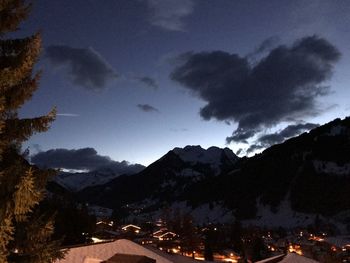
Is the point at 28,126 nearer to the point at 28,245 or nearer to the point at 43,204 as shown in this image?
the point at 28,245

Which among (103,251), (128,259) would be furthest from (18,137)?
(103,251)

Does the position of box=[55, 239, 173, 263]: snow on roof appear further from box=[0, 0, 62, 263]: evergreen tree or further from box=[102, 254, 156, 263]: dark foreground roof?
box=[0, 0, 62, 263]: evergreen tree

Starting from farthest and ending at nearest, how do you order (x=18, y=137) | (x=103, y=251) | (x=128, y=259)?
(x=103, y=251) → (x=128, y=259) → (x=18, y=137)

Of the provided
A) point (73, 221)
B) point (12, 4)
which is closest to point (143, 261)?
point (12, 4)

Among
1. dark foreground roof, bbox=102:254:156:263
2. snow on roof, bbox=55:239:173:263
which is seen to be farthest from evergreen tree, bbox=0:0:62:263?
snow on roof, bbox=55:239:173:263

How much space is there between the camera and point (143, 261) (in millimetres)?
19000

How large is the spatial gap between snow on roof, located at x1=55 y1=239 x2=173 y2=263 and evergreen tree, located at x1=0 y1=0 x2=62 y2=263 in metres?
9.32

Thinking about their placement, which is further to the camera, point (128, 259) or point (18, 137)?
point (128, 259)

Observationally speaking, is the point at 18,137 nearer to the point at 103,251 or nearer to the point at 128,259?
the point at 128,259

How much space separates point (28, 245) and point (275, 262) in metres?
13.5

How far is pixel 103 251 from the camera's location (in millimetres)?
21484

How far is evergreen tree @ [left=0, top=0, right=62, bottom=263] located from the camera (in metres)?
10.4


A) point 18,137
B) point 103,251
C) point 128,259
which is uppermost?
point 18,137

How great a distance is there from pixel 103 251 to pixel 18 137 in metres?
11.8
